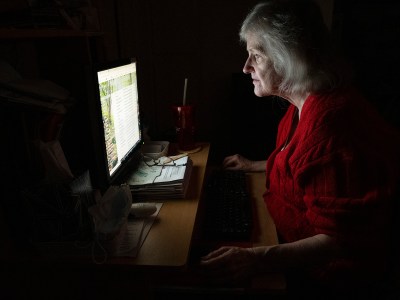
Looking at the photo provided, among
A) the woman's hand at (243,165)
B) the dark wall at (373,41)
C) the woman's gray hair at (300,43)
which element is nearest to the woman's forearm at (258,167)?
the woman's hand at (243,165)

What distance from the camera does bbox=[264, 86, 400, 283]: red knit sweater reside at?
93 centimetres

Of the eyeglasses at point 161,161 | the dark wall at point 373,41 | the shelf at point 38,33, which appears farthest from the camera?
the dark wall at point 373,41

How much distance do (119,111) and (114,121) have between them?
7 cm

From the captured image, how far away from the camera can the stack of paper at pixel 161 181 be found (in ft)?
3.87

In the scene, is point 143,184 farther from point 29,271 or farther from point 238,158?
point 238,158

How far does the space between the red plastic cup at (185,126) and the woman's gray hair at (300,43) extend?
0.65 m

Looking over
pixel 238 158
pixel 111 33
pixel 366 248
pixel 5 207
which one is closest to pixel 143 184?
pixel 5 207

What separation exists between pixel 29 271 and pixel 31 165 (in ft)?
0.93

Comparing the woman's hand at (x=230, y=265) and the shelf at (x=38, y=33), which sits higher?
the shelf at (x=38, y=33)

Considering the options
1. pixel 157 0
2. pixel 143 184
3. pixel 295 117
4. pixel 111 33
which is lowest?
pixel 143 184

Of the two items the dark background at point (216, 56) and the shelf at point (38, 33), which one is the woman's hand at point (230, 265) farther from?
the dark background at point (216, 56)

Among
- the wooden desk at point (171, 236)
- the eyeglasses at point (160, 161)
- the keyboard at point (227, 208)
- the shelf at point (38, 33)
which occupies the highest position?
the shelf at point (38, 33)

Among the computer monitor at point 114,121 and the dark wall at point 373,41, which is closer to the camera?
the computer monitor at point 114,121

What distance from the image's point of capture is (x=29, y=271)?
2.97ft
